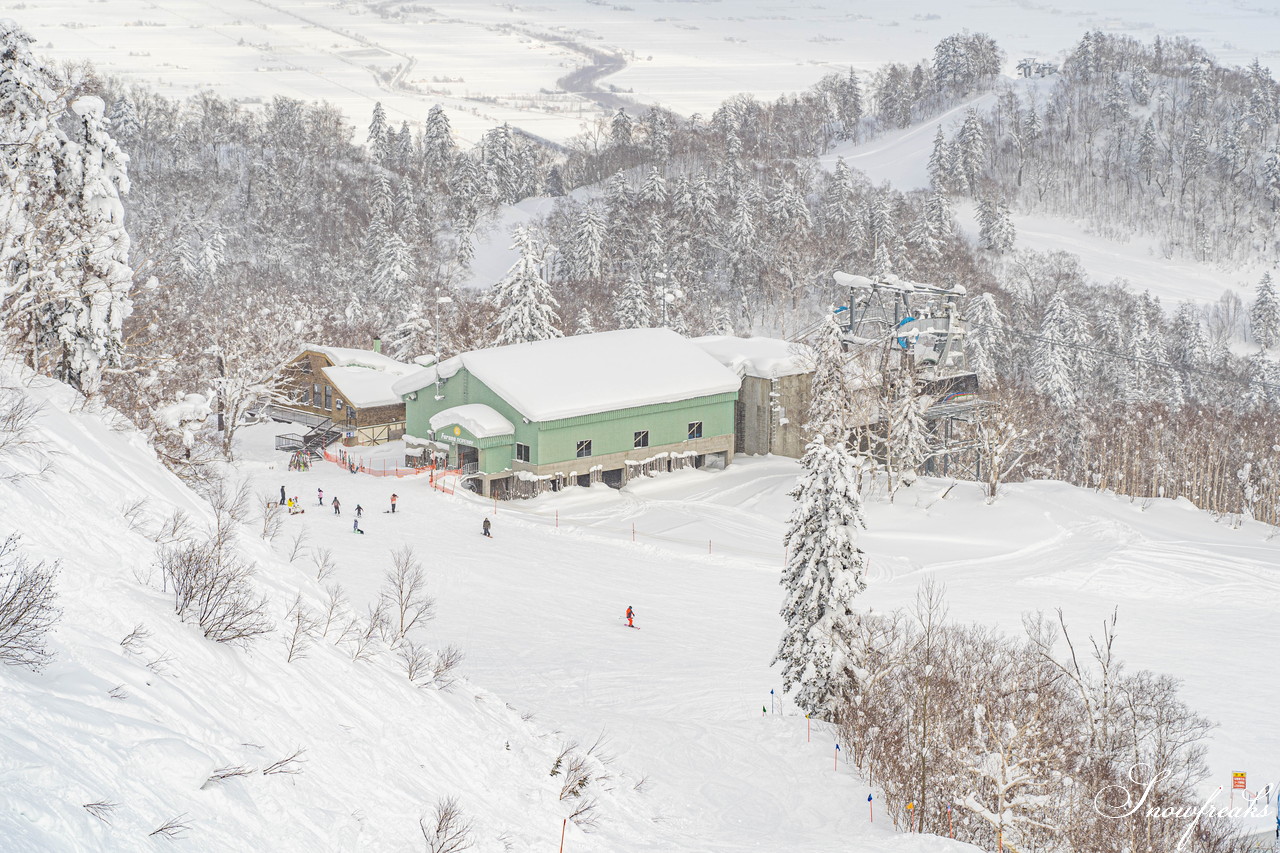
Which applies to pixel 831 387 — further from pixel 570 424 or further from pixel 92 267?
pixel 92 267

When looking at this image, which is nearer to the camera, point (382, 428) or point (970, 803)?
point (970, 803)

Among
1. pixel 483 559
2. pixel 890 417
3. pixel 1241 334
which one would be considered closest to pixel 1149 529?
pixel 890 417

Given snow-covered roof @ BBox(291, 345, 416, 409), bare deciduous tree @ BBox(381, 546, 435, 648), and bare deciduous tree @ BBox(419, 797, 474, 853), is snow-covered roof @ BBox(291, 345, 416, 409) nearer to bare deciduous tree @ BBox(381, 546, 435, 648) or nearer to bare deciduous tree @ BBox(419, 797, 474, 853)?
bare deciduous tree @ BBox(381, 546, 435, 648)

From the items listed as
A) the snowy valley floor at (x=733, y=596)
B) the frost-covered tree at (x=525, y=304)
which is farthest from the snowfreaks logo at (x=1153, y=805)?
the frost-covered tree at (x=525, y=304)

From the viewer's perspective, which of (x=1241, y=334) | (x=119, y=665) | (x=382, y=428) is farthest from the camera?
(x=1241, y=334)

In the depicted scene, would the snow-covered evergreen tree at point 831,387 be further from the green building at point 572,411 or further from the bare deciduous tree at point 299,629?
the bare deciduous tree at point 299,629

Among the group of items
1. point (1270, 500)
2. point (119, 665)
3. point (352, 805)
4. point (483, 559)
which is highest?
point (119, 665)

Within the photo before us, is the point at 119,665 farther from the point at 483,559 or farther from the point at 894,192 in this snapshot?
the point at 894,192
